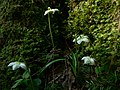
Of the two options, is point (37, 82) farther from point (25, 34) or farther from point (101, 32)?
point (101, 32)

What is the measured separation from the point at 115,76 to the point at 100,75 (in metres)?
0.12

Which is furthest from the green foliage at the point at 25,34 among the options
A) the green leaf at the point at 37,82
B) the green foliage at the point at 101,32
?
the green foliage at the point at 101,32

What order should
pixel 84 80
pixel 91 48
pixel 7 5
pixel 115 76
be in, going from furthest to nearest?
pixel 7 5, pixel 91 48, pixel 84 80, pixel 115 76

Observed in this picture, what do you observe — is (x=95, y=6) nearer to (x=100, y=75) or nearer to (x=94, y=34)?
(x=94, y=34)

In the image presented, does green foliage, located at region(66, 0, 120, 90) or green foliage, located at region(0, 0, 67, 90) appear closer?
green foliage, located at region(66, 0, 120, 90)

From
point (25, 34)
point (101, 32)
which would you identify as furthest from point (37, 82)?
point (101, 32)

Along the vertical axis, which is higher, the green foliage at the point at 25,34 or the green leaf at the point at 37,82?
the green foliage at the point at 25,34

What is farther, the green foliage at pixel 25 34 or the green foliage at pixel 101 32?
the green foliage at pixel 25 34

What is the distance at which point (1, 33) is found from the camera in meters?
2.26

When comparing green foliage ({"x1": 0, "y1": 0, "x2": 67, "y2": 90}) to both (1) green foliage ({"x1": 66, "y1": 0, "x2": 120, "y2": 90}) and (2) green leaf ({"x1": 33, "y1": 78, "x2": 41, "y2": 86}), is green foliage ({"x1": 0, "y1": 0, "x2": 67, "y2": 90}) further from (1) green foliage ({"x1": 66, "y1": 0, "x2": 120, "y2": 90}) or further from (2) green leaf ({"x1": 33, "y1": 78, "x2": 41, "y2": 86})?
(1) green foliage ({"x1": 66, "y1": 0, "x2": 120, "y2": 90})

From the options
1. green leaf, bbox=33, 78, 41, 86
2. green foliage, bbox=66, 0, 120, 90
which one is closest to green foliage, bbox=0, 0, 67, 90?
green leaf, bbox=33, 78, 41, 86

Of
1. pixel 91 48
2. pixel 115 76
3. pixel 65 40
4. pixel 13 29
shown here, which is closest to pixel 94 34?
pixel 91 48

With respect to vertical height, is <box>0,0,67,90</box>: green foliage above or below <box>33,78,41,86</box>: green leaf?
above

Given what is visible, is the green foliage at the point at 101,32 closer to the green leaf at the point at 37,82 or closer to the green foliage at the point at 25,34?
the green foliage at the point at 25,34
